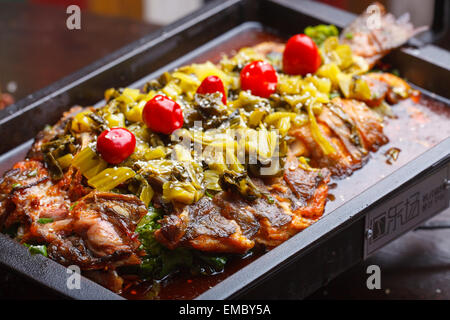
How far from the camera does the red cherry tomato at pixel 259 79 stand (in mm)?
3684

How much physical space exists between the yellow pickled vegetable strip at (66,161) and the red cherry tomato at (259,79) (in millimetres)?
951

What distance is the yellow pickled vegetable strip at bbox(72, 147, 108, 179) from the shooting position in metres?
3.21

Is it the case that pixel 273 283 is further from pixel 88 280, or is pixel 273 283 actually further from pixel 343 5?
pixel 343 5

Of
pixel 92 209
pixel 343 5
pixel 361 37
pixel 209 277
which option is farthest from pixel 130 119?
pixel 343 5

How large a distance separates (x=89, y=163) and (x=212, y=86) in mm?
729

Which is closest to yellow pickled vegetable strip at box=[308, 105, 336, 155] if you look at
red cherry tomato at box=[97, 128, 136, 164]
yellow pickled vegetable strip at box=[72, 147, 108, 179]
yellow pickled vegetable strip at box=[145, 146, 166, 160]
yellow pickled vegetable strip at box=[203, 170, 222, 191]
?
yellow pickled vegetable strip at box=[203, 170, 222, 191]

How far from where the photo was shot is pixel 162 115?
3.35 m

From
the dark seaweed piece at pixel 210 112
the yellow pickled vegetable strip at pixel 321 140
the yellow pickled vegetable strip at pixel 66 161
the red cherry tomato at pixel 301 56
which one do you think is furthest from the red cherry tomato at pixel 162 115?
the red cherry tomato at pixel 301 56

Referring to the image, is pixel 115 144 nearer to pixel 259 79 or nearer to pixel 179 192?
pixel 179 192

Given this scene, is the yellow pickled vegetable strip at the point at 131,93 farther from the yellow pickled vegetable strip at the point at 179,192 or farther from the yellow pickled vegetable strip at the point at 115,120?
the yellow pickled vegetable strip at the point at 179,192

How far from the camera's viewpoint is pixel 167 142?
3.41 metres

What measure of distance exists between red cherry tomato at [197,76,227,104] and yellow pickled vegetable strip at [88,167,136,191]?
65 cm
